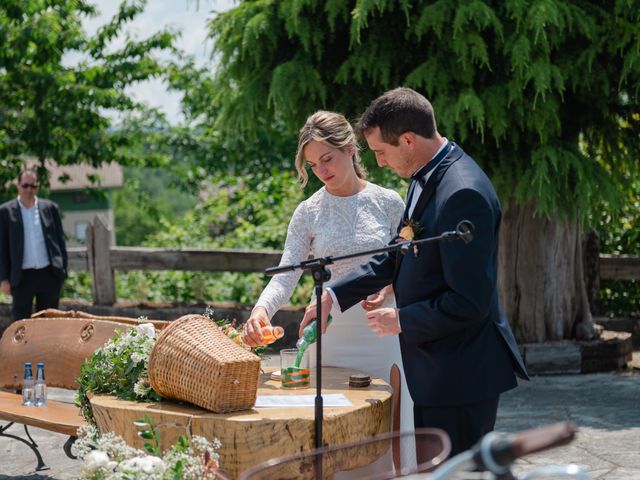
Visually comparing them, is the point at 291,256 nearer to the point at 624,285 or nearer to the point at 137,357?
the point at 137,357

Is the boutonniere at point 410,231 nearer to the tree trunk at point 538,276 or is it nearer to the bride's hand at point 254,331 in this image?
the bride's hand at point 254,331

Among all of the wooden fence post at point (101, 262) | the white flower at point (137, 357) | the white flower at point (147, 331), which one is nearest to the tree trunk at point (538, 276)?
the wooden fence post at point (101, 262)

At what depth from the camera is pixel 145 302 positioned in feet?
39.1

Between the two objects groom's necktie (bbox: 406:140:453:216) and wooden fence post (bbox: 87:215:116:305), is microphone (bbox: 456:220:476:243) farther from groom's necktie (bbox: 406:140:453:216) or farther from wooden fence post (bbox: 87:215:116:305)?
wooden fence post (bbox: 87:215:116:305)

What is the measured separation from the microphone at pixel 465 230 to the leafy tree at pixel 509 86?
4971 mm

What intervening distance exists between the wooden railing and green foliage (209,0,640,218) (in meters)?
1.80

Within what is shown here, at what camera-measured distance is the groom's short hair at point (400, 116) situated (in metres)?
3.48

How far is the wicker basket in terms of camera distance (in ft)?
A: 12.0

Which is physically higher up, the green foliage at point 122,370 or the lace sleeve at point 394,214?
the lace sleeve at point 394,214

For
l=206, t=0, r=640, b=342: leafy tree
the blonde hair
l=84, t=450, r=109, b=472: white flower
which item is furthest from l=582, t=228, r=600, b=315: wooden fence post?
l=84, t=450, r=109, b=472: white flower

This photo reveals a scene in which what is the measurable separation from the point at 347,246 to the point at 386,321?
1168 mm

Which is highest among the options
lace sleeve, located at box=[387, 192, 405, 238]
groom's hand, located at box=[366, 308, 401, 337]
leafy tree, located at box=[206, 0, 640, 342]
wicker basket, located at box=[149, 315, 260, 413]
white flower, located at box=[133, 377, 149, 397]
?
leafy tree, located at box=[206, 0, 640, 342]

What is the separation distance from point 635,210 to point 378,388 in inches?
308

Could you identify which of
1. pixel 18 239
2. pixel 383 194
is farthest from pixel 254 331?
pixel 18 239
